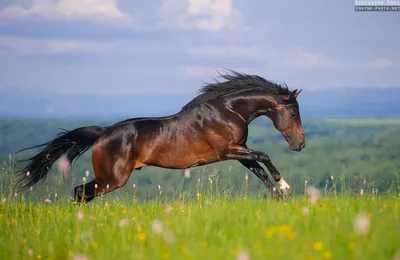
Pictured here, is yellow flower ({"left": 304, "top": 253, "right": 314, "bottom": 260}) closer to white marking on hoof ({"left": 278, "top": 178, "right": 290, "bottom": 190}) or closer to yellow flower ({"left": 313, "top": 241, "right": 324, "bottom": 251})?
yellow flower ({"left": 313, "top": 241, "right": 324, "bottom": 251})

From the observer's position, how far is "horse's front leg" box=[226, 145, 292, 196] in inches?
410

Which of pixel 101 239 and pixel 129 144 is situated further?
pixel 129 144

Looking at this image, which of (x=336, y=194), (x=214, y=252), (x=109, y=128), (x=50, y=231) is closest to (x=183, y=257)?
(x=214, y=252)

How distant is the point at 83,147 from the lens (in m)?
11.4

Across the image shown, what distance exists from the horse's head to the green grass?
65.0 inches

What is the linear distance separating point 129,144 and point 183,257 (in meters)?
5.46

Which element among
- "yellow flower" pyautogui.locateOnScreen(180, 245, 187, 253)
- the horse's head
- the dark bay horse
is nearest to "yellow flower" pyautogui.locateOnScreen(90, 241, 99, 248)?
"yellow flower" pyautogui.locateOnScreen(180, 245, 187, 253)

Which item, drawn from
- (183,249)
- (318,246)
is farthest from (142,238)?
(318,246)

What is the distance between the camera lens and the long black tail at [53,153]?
447 inches

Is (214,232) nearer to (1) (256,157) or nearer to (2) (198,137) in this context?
(1) (256,157)

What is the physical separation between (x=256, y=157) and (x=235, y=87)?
1.43m

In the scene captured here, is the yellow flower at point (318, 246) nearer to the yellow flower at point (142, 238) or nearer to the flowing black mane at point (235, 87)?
the yellow flower at point (142, 238)

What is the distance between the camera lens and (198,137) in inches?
422

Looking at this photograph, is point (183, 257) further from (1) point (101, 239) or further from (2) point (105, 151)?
(2) point (105, 151)
